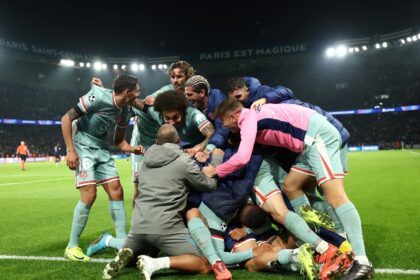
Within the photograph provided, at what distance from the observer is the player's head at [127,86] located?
504cm

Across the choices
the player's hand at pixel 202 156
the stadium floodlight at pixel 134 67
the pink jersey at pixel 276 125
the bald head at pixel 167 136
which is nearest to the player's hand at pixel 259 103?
the pink jersey at pixel 276 125

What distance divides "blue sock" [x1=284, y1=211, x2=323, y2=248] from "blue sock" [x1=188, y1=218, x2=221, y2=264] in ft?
2.39

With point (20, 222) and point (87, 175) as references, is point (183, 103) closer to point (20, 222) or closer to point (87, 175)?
point (87, 175)

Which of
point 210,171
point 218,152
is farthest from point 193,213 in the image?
point 218,152

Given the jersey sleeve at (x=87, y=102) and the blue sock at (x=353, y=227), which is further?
the jersey sleeve at (x=87, y=102)

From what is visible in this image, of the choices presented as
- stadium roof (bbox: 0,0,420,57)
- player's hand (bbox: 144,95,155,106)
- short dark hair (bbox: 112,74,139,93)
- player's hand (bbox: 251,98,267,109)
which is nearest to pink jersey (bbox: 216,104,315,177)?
player's hand (bbox: 251,98,267,109)

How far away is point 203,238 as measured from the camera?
3.89 m

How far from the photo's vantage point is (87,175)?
5102mm

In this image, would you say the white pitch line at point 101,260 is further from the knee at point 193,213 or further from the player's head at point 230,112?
the player's head at point 230,112

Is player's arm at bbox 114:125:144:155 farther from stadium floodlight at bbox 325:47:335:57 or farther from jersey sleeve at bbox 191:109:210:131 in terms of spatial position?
stadium floodlight at bbox 325:47:335:57

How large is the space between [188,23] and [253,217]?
4431cm

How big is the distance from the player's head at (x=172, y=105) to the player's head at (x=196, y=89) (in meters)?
0.22

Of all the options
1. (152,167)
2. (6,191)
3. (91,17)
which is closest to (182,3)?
(91,17)

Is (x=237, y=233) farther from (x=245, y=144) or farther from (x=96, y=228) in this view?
(x=96, y=228)
